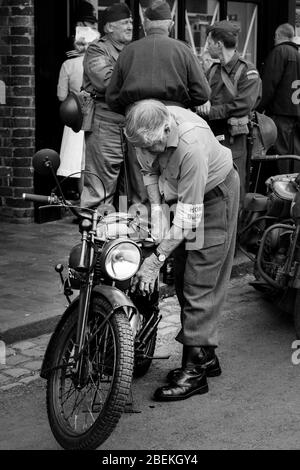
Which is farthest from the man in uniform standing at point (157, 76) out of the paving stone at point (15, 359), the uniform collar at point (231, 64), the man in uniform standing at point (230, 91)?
the paving stone at point (15, 359)

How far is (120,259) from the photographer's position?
166 inches

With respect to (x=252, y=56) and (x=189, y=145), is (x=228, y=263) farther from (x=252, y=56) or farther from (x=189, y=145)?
(x=252, y=56)

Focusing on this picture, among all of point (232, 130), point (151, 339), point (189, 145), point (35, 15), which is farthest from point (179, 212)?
point (35, 15)

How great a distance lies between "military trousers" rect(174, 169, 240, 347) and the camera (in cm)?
480

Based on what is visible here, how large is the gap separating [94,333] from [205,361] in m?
0.99

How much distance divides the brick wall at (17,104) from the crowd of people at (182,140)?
1.18 ft

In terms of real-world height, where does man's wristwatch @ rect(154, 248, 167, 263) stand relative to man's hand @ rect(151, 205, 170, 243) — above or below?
below

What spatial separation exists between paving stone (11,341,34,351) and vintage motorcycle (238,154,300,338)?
61.9 inches

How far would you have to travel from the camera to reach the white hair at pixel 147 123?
168 inches

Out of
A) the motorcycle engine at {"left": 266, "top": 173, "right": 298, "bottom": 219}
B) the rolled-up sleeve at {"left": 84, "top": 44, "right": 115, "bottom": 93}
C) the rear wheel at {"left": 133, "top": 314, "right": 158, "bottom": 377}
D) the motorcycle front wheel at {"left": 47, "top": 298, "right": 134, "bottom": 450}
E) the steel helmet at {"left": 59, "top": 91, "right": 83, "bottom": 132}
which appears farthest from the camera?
the rolled-up sleeve at {"left": 84, "top": 44, "right": 115, "bottom": 93}

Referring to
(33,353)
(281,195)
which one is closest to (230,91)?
(281,195)

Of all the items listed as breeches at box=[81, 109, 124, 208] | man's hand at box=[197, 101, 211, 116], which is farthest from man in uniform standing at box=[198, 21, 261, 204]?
breeches at box=[81, 109, 124, 208]

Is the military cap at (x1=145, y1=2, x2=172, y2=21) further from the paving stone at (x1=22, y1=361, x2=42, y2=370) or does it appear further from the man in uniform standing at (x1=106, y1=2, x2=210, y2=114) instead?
the paving stone at (x1=22, y1=361, x2=42, y2=370)

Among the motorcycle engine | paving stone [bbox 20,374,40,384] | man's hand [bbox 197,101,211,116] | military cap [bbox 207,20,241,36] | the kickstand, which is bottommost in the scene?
paving stone [bbox 20,374,40,384]
